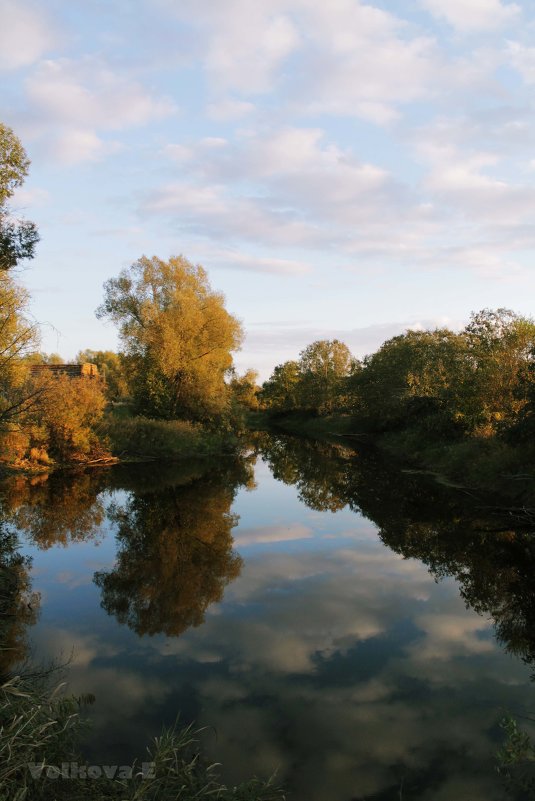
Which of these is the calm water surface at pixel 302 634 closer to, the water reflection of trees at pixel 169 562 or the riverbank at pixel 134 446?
the water reflection of trees at pixel 169 562

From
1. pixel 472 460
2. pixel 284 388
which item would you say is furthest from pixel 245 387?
pixel 472 460

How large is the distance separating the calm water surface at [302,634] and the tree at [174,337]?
19.9 m

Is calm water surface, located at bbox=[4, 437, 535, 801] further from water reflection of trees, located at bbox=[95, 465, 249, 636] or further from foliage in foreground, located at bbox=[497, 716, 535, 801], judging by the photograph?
foliage in foreground, located at bbox=[497, 716, 535, 801]

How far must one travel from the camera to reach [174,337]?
39719 mm

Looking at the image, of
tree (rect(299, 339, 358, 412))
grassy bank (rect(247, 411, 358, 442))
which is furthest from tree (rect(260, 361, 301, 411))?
tree (rect(299, 339, 358, 412))

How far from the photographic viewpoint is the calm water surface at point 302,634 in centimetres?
654

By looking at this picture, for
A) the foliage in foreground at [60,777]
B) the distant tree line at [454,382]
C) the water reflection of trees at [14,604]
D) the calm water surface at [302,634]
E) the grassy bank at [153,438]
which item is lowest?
the calm water surface at [302,634]

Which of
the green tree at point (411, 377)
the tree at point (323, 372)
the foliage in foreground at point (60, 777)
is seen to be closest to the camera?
the foliage in foreground at point (60, 777)

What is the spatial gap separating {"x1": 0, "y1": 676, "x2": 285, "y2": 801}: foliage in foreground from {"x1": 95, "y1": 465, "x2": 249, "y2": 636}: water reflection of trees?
175 inches

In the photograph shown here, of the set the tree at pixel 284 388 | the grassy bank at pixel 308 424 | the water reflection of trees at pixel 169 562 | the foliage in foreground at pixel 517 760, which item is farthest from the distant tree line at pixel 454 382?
the tree at pixel 284 388

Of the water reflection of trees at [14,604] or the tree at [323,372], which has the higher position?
the tree at [323,372]

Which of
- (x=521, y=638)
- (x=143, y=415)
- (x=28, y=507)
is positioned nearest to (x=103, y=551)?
(x=28, y=507)

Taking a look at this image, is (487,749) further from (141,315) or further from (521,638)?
(141,315)

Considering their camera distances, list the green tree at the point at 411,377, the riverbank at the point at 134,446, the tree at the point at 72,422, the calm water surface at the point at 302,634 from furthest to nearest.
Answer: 1. the green tree at the point at 411,377
2. the riverbank at the point at 134,446
3. the tree at the point at 72,422
4. the calm water surface at the point at 302,634
